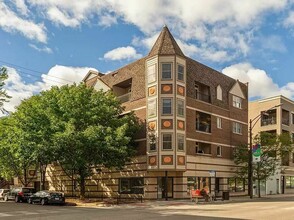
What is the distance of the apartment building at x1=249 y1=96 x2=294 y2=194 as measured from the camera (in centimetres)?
5953

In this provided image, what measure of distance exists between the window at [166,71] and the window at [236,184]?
15.4 metres

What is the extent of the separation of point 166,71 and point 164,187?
11.2 m

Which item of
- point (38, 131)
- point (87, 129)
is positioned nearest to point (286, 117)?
point (87, 129)

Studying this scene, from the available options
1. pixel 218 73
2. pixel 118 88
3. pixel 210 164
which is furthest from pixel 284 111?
pixel 118 88

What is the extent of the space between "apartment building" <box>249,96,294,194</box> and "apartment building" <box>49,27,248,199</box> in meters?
15.0

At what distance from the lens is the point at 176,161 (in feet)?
121

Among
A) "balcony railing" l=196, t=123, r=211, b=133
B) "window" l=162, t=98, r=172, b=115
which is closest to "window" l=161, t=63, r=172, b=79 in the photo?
"window" l=162, t=98, r=172, b=115

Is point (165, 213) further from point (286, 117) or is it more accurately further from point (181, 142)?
point (286, 117)

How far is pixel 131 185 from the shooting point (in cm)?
3991

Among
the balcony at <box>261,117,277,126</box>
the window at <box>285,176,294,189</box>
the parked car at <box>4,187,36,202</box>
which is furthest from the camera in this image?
the window at <box>285,176,294,189</box>

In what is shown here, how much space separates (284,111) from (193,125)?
2754 cm

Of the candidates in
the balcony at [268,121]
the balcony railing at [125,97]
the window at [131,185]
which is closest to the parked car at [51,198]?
the window at [131,185]

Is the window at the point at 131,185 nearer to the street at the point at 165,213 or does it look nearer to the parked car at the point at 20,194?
the parked car at the point at 20,194

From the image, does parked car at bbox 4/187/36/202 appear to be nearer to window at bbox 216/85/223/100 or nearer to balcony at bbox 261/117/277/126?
window at bbox 216/85/223/100
